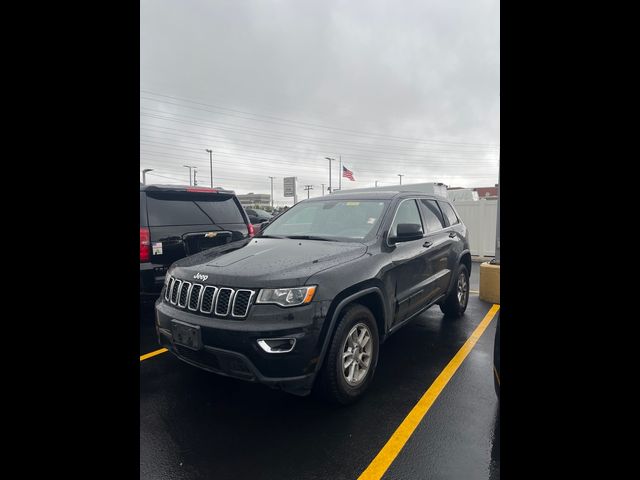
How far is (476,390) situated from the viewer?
9.98 ft

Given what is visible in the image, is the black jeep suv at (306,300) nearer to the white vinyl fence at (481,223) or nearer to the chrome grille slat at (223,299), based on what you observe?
the chrome grille slat at (223,299)

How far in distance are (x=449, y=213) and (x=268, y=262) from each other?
127 inches

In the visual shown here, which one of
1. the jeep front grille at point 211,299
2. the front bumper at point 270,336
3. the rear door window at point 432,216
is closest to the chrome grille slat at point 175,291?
the jeep front grille at point 211,299

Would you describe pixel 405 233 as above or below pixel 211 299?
above

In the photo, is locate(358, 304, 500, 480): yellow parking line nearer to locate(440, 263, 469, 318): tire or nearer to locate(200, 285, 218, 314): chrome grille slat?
locate(440, 263, 469, 318): tire

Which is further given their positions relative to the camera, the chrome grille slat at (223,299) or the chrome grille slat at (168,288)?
the chrome grille slat at (168,288)

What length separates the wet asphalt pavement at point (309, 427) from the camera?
7.02 ft

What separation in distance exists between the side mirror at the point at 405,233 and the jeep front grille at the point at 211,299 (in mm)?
1460

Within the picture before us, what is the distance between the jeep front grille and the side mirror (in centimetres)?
146

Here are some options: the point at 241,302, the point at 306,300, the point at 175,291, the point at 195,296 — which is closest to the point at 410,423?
the point at 306,300

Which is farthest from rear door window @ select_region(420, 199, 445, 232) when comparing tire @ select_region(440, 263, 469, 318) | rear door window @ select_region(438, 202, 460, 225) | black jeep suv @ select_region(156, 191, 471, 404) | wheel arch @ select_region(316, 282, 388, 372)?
wheel arch @ select_region(316, 282, 388, 372)

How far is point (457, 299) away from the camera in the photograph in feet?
16.2

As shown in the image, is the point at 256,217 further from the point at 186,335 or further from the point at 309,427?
the point at 309,427
